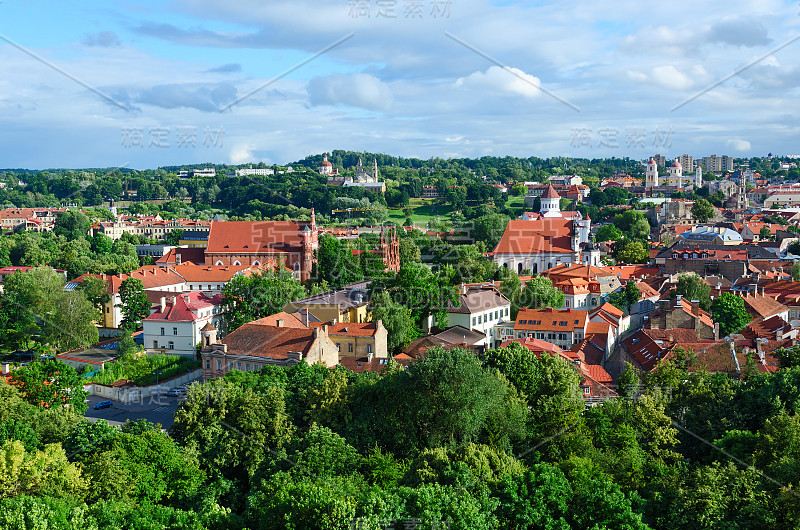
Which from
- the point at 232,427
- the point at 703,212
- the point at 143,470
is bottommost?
the point at 143,470

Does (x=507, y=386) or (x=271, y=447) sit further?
(x=507, y=386)

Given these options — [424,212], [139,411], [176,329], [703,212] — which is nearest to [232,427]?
[139,411]

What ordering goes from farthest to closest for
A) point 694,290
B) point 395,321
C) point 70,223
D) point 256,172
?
point 256,172
point 70,223
point 694,290
point 395,321

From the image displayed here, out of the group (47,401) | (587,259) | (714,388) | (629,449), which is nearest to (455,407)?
(629,449)

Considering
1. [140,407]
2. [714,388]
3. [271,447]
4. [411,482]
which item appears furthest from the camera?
[140,407]

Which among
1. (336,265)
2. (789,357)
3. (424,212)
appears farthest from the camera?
(424,212)

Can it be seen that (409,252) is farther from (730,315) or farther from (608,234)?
(608,234)

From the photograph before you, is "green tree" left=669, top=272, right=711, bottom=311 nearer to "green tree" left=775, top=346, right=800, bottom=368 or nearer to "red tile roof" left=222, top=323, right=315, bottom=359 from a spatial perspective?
"green tree" left=775, top=346, right=800, bottom=368

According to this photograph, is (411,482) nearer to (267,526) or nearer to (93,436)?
(267,526)
